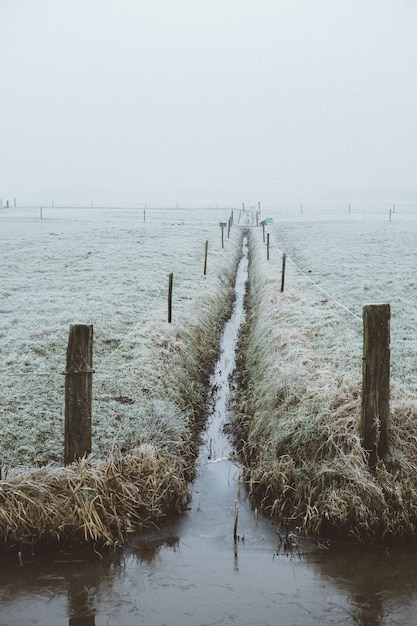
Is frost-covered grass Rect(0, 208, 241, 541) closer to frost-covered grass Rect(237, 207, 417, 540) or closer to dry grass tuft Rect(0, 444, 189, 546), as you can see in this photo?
dry grass tuft Rect(0, 444, 189, 546)

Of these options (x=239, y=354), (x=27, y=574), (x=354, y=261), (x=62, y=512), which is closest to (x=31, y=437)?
(x=62, y=512)

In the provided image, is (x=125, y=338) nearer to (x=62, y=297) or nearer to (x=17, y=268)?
(x=62, y=297)

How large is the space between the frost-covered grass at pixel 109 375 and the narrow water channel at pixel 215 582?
66cm

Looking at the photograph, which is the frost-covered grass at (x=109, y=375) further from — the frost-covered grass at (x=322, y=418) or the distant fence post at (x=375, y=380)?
the distant fence post at (x=375, y=380)

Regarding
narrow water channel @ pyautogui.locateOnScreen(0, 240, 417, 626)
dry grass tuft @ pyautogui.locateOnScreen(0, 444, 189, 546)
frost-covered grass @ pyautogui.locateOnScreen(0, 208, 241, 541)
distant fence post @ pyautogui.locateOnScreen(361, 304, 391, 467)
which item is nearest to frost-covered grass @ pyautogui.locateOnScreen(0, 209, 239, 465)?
frost-covered grass @ pyautogui.locateOnScreen(0, 208, 241, 541)

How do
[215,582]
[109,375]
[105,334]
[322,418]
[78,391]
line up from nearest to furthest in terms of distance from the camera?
[215,582], [78,391], [322,418], [109,375], [105,334]

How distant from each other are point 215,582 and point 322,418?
375 cm

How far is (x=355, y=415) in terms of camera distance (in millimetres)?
9969

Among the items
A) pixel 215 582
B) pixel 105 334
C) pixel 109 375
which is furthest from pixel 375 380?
pixel 105 334

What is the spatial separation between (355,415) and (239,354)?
8.90m

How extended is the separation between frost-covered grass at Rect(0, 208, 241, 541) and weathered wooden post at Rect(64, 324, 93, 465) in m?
0.37

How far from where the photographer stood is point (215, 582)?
772 centimetres

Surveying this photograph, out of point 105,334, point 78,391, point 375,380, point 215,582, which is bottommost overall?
point 215,582

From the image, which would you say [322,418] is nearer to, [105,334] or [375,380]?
[375,380]
